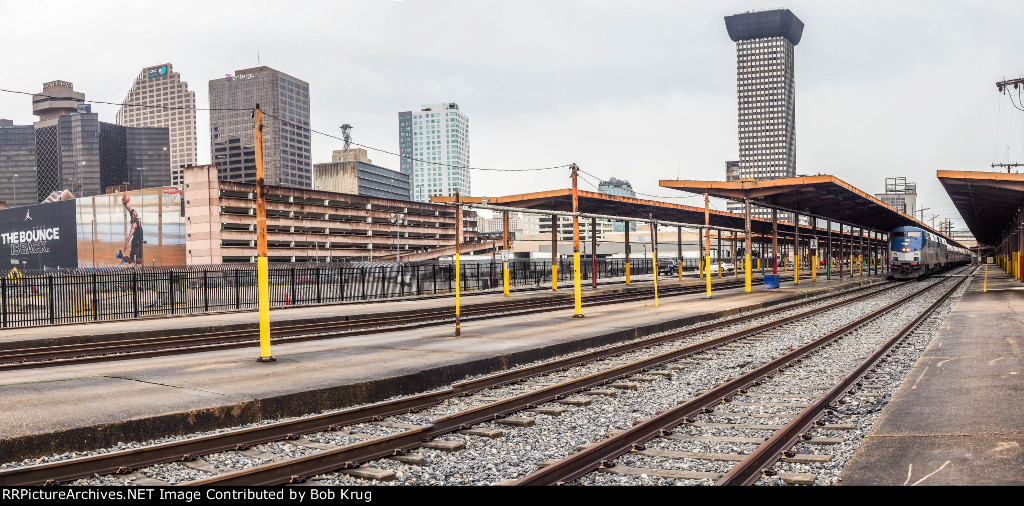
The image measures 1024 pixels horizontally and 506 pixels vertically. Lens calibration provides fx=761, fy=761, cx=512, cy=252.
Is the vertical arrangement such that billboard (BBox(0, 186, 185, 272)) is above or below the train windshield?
above

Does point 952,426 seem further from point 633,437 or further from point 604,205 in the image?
point 604,205

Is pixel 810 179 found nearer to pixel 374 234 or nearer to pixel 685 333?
pixel 685 333

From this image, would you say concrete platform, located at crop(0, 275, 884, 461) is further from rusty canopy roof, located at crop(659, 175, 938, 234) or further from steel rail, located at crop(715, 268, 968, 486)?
rusty canopy roof, located at crop(659, 175, 938, 234)

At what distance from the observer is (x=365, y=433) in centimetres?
910

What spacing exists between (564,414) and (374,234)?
518ft

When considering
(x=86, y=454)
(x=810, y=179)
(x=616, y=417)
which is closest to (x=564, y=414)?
(x=616, y=417)

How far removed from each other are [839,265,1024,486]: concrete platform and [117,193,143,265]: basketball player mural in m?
141

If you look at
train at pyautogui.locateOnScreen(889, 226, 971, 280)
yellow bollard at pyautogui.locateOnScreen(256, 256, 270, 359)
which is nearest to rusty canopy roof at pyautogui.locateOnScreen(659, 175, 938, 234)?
train at pyautogui.locateOnScreen(889, 226, 971, 280)

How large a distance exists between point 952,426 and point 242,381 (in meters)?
9.94

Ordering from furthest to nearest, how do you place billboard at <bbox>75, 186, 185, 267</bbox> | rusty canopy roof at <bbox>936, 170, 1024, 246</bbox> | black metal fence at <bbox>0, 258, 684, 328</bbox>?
billboard at <bbox>75, 186, 185, 267</bbox>, rusty canopy roof at <bbox>936, 170, 1024, 246</bbox>, black metal fence at <bbox>0, 258, 684, 328</bbox>

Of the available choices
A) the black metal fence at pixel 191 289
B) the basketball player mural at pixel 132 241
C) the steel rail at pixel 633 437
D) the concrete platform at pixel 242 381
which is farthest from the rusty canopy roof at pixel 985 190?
the basketball player mural at pixel 132 241

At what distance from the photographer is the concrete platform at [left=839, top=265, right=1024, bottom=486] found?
6.50m

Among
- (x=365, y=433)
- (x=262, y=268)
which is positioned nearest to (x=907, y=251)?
(x=262, y=268)

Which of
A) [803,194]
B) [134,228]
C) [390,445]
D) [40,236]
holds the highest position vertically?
[134,228]
